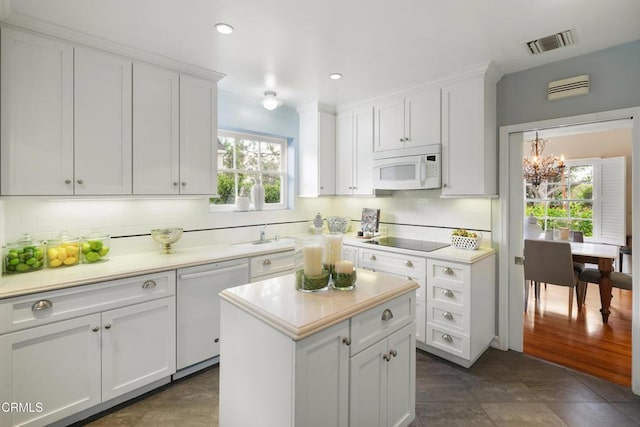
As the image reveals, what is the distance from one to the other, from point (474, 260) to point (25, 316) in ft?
9.90

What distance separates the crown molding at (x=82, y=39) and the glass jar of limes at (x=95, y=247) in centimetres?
135

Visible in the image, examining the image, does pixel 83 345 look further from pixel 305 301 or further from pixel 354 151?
pixel 354 151

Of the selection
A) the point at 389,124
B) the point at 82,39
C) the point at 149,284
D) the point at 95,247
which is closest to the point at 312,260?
the point at 149,284

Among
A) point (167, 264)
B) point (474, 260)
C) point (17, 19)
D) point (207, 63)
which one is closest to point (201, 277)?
point (167, 264)

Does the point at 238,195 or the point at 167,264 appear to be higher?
the point at 238,195

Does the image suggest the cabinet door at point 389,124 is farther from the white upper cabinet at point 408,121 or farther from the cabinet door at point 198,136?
the cabinet door at point 198,136

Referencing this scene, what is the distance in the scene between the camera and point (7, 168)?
1.85m

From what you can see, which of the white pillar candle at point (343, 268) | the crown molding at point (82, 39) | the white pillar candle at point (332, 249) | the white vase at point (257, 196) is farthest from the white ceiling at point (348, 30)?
the white pillar candle at point (343, 268)

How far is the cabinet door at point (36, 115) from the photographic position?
185cm

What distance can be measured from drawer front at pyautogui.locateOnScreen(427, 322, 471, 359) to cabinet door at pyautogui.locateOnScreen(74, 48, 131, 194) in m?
2.79

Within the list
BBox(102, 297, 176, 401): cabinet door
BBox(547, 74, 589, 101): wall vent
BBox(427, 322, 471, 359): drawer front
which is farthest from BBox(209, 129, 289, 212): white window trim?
BBox(547, 74, 589, 101): wall vent

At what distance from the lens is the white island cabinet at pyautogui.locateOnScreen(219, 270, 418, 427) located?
1181 mm

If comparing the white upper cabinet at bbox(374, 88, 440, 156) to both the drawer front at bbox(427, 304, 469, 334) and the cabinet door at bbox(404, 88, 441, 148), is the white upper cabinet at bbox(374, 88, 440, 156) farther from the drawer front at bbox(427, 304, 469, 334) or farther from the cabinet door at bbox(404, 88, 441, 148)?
the drawer front at bbox(427, 304, 469, 334)

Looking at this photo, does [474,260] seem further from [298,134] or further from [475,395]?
[298,134]
